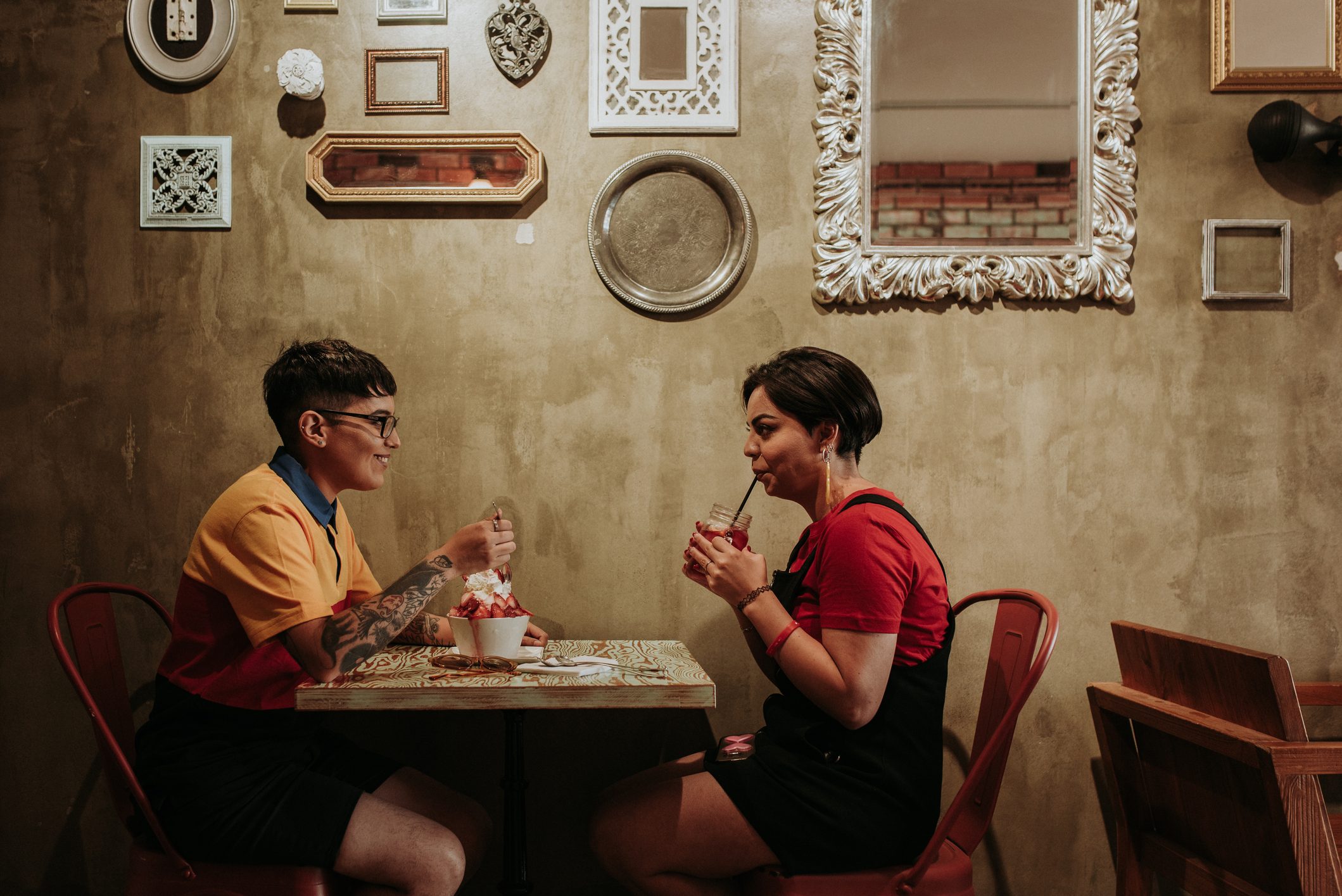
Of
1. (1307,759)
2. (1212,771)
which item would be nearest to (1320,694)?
(1212,771)

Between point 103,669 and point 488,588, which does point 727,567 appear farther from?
point 103,669

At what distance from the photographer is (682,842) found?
1.73 m

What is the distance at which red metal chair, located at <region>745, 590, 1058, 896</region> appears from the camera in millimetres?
1676

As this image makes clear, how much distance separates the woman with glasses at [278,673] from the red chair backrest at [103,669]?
82 mm

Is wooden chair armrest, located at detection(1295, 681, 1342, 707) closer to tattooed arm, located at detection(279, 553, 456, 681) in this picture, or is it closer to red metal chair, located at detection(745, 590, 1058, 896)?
red metal chair, located at detection(745, 590, 1058, 896)

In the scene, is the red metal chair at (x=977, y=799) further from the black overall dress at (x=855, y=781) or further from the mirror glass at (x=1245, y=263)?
the mirror glass at (x=1245, y=263)

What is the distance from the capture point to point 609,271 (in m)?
2.54

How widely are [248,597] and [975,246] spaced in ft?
7.03

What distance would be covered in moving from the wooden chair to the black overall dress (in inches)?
23.7

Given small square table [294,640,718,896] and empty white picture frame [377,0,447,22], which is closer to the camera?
small square table [294,640,718,896]

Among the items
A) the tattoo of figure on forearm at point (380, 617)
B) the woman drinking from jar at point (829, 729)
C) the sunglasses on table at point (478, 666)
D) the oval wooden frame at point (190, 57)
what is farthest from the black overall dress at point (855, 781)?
the oval wooden frame at point (190, 57)

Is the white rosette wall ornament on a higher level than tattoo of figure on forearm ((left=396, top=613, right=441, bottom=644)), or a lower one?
higher

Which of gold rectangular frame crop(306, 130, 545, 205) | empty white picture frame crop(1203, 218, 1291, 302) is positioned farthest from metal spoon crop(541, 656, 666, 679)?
empty white picture frame crop(1203, 218, 1291, 302)

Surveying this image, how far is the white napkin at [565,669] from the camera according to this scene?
1.87m
